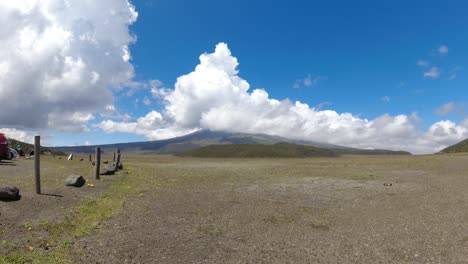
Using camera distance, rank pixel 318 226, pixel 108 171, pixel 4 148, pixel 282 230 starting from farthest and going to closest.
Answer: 1. pixel 4 148
2. pixel 108 171
3. pixel 318 226
4. pixel 282 230

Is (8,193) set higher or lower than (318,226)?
higher

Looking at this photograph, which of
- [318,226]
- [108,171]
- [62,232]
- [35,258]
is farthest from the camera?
[108,171]

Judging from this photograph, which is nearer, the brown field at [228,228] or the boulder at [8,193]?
the brown field at [228,228]

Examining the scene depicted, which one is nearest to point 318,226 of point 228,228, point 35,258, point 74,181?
point 228,228

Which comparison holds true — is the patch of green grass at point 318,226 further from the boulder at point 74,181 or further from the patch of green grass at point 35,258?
the boulder at point 74,181

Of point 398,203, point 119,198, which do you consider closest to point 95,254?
point 119,198

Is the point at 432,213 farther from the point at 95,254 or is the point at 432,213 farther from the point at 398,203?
the point at 95,254

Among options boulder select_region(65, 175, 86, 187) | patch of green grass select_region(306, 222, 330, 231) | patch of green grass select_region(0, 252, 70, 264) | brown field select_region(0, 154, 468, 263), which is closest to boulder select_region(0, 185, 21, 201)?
brown field select_region(0, 154, 468, 263)

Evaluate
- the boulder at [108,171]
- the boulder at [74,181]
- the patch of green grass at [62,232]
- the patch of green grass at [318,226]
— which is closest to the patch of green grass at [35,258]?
the patch of green grass at [62,232]

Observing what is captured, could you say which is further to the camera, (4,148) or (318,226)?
(4,148)

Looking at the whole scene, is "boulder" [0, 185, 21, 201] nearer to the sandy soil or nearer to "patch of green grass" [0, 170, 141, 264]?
"patch of green grass" [0, 170, 141, 264]

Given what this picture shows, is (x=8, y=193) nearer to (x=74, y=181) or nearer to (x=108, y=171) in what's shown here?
(x=74, y=181)

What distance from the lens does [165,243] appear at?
38.6 feet

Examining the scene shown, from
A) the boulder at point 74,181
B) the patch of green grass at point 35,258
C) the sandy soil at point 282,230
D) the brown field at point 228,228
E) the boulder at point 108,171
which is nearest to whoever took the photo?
the patch of green grass at point 35,258
